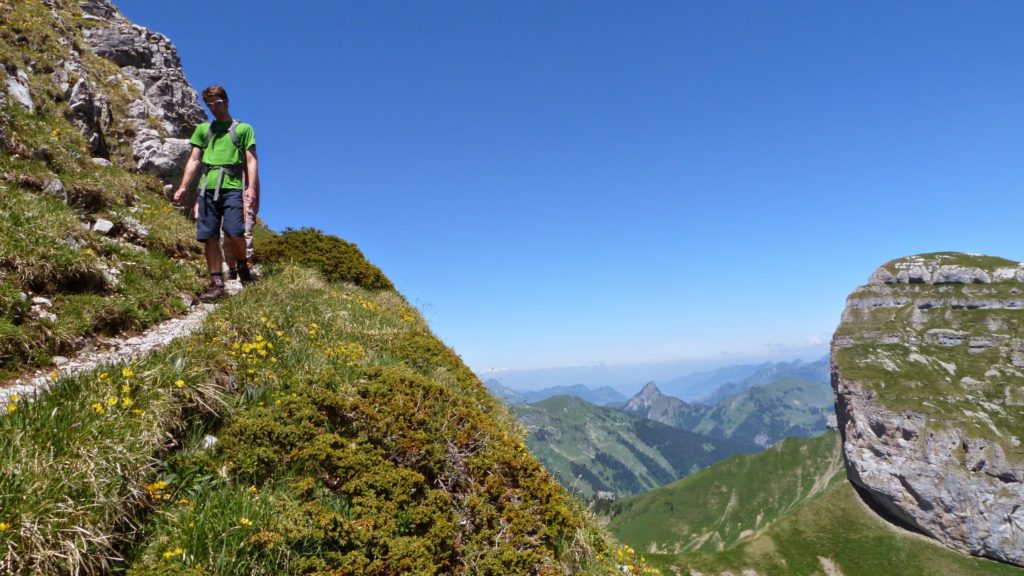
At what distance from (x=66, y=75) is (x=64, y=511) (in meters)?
21.9

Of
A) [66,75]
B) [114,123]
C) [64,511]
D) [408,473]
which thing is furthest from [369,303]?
[114,123]

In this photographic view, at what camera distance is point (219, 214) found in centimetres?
1078

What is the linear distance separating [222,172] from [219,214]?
1.00 metres

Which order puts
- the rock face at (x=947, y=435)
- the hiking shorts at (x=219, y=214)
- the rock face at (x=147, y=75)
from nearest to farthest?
the hiking shorts at (x=219, y=214) → the rock face at (x=147, y=75) → the rock face at (x=947, y=435)

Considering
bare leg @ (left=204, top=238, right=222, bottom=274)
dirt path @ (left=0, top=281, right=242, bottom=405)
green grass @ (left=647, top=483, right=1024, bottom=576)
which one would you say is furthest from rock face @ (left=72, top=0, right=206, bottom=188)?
green grass @ (left=647, top=483, right=1024, bottom=576)

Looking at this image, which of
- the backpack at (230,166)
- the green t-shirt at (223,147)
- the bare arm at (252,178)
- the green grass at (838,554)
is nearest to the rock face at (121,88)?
the green t-shirt at (223,147)

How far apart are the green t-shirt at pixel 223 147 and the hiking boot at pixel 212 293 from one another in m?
2.47

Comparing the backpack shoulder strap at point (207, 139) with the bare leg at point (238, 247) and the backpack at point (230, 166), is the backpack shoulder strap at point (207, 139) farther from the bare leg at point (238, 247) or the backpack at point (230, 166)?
the bare leg at point (238, 247)

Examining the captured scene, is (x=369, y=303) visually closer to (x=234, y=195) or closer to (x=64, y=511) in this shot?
(x=234, y=195)

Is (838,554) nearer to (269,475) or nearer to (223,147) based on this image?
(269,475)

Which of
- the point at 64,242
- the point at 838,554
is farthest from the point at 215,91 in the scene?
the point at 838,554

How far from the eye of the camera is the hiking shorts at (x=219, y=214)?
34.7ft

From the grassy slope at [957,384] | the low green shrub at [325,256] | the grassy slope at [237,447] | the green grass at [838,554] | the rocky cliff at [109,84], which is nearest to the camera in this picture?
the grassy slope at [237,447]

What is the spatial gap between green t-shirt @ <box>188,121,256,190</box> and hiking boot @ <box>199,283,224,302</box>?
247 cm
